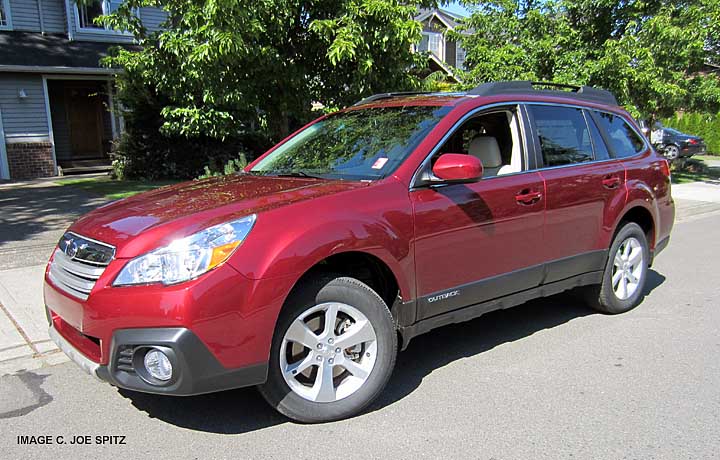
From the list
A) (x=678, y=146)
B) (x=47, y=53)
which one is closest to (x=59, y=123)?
(x=47, y=53)

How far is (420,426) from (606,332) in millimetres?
2295

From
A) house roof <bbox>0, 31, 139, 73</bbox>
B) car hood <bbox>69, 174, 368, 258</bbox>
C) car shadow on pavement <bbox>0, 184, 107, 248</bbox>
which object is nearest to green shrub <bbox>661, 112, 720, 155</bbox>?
house roof <bbox>0, 31, 139, 73</bbox>

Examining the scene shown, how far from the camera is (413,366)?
405cm

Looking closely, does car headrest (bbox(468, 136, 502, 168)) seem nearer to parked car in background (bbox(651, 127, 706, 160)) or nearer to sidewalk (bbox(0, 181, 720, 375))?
sidewalk (bbox(0, 181, 720, 375))

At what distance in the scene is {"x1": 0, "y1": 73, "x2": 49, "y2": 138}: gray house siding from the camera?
14.7 meters

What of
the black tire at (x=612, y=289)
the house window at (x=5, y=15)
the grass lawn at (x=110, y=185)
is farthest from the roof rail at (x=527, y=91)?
the house window at (x=5, y=15)

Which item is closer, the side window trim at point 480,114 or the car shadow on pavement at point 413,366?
the car shadow on pavement at point 413,366

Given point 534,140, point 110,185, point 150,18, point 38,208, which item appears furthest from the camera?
point 150,18

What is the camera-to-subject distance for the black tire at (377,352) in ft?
9.92

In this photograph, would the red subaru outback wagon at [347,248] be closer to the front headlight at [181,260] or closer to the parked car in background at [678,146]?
the front headlight at [181,260]

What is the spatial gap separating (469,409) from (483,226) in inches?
46.4

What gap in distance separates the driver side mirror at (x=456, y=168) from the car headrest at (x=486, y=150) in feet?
2.45

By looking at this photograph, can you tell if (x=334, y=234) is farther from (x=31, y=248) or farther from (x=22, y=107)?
(x=22, y=107)

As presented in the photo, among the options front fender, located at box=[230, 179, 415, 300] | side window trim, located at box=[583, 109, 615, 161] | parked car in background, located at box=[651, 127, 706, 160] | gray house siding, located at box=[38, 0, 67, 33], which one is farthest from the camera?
parked car in background, located at box=[651, 127, 706, 160]
